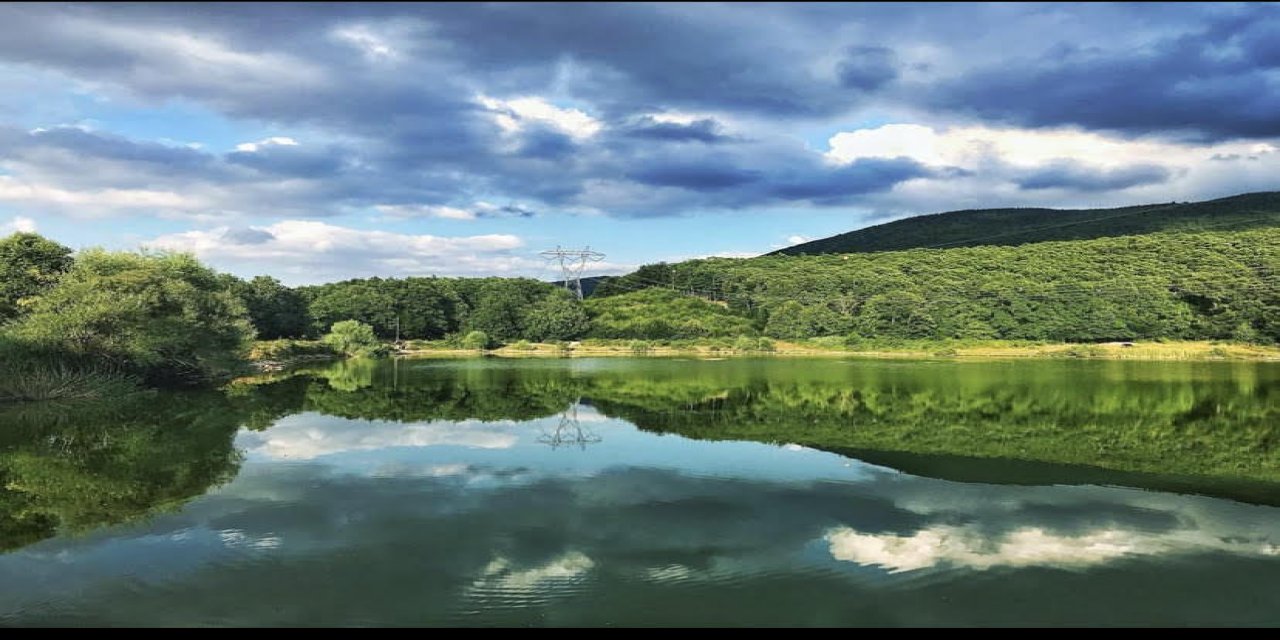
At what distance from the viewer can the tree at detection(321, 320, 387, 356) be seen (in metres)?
73.3

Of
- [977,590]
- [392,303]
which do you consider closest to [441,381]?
[977,590]

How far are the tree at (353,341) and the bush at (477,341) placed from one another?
40.6 feet

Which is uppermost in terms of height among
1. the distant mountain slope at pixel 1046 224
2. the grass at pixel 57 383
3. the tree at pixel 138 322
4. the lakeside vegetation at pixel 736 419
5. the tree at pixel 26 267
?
the distant mountain slope at pixel 1046 224

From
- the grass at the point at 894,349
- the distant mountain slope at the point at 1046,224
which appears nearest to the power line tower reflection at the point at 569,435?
the grass at the point at 894,349

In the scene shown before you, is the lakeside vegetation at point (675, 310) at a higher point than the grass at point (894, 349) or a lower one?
higher

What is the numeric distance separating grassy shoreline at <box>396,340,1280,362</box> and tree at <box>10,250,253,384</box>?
3711 cm

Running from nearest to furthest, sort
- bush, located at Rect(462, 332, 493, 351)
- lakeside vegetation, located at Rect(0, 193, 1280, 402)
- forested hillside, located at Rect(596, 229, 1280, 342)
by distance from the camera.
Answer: lakeside vegetation, located at Rect(0, 193, 1280, 402), forested hillside, located at Rect(596, 229, 1280, 342), bush, located at Rect(462, 332, 493, 351)

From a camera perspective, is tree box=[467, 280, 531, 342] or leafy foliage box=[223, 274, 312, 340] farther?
tree box=[467, 280, 531, 342]

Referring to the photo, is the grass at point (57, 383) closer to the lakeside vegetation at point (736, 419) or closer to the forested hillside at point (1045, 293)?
the lakeside vegetation at point (736, 419)

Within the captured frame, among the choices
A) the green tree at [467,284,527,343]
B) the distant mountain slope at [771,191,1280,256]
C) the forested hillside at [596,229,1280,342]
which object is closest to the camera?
the forested hillside at [596,229,1280,342]

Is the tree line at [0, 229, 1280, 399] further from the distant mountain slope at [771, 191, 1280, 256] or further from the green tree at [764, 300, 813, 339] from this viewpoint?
the distant mountain slope at [771, 191, 1280, 256]

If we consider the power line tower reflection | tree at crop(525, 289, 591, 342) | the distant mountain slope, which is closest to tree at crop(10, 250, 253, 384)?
the power line tower reflection

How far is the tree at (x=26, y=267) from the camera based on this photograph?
39.2m
